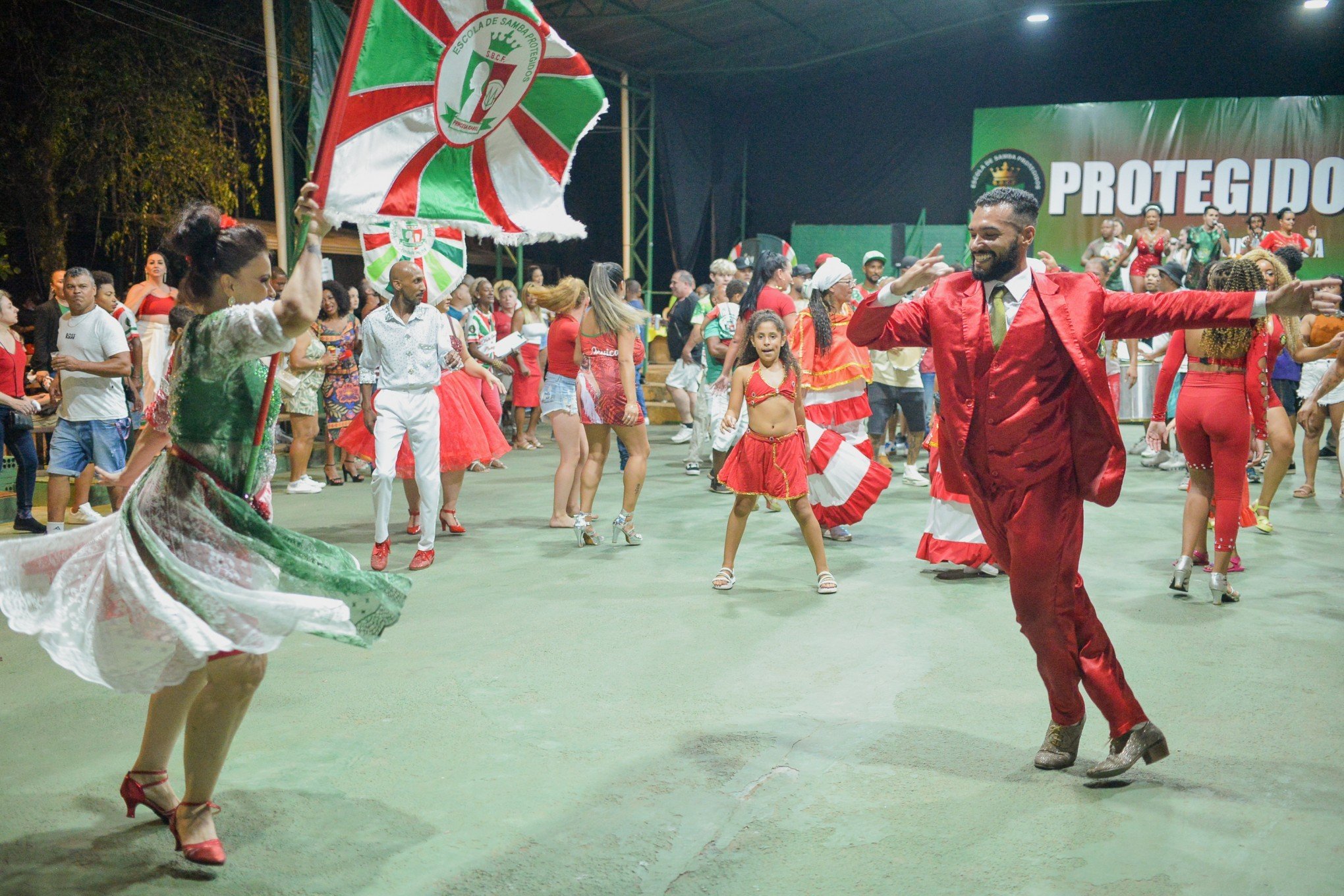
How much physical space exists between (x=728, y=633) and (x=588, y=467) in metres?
2.53

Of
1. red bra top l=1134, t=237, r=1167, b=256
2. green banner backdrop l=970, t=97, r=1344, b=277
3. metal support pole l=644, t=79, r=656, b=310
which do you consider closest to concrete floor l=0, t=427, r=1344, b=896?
red bra top l=1134, t=237, r=1167, b=256

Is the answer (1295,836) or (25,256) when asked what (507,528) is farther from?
(25,256)

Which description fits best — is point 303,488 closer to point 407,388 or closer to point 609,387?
point 407,388

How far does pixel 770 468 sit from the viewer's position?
20.5 feet

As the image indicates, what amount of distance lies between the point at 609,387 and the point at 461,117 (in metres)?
3.43

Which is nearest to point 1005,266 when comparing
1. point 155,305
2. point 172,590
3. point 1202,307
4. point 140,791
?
point 1202,307

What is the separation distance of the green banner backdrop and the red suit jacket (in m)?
16.2

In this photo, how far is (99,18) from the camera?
12.1m

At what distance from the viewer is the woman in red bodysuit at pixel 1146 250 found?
45.1 feet

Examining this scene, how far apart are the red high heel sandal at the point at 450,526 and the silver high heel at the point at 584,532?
92 cm

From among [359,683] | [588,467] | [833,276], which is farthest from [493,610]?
[833,276]

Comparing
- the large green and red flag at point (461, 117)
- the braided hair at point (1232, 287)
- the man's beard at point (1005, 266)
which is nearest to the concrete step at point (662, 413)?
the braided hair at point (1232, 287)

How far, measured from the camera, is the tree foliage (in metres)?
11.9

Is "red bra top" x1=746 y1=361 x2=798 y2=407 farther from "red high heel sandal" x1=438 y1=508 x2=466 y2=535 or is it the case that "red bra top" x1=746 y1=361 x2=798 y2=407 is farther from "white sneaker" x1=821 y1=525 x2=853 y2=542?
"red high heel sandal" x1=438 y1=508 x2=466 y2=535
